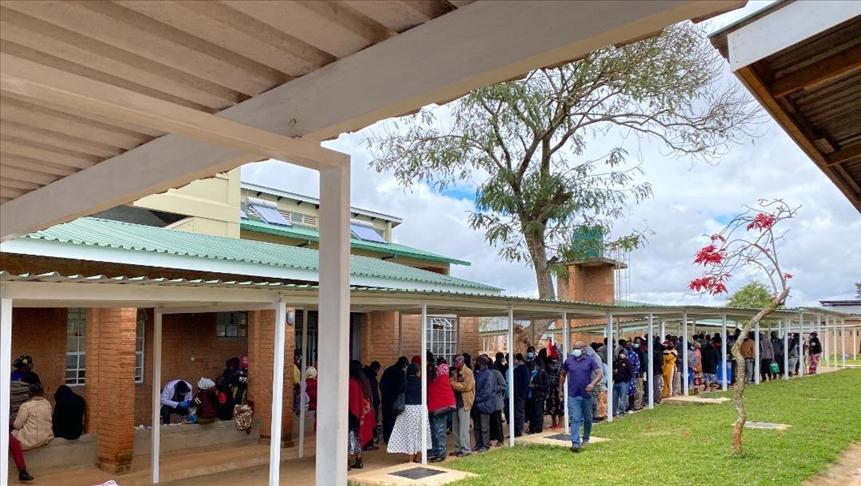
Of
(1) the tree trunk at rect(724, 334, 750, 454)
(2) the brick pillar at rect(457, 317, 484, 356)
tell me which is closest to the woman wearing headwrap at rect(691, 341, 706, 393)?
(2) the brick pillar at rect(457, 317, 484, 356)

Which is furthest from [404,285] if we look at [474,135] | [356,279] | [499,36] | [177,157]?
[499,36]

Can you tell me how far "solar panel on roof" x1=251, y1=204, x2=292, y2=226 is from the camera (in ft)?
77.6

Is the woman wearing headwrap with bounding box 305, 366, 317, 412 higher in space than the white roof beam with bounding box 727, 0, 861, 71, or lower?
lower

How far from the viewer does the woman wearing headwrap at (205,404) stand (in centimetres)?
1301

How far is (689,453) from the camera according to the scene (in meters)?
11.4

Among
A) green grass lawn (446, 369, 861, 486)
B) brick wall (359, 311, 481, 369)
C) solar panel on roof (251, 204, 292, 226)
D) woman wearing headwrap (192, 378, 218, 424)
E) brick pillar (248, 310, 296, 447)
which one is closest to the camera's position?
green grass lawn (446, 369, 861, 486)

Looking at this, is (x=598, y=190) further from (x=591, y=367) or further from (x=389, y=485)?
(x=389, y=485)

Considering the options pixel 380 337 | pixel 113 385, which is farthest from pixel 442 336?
pixel 113 385

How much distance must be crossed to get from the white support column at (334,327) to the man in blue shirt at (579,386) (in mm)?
9202

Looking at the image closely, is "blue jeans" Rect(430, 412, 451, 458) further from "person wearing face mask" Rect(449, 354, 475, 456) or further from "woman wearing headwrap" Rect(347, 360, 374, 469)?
"woman wearing headwrap" Rect(347, 360, 374, 469)

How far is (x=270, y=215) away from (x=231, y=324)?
8529 millimetres

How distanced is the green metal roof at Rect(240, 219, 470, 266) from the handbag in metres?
9.42

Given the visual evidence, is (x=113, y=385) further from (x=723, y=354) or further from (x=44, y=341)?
(x=723, y=354)

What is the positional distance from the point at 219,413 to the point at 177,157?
1087 cm
